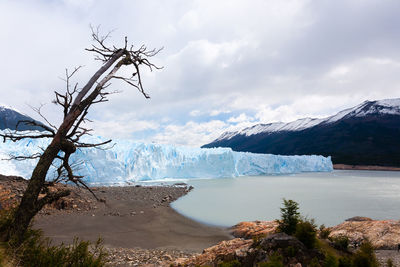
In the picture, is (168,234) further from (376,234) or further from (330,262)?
(330,262)

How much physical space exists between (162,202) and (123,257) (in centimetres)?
1018

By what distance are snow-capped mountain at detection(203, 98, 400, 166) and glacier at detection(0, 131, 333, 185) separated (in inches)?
1108

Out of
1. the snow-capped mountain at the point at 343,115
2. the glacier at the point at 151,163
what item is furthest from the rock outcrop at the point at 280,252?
the snow-capped mountain at the point at 343,115

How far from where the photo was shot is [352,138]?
85.4 meters

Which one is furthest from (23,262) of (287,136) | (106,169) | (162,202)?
(287,136)

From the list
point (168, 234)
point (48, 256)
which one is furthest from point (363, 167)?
point (48, 256)

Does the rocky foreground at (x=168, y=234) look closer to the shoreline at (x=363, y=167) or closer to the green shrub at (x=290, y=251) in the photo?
the green shrub at (x=290, y=251)

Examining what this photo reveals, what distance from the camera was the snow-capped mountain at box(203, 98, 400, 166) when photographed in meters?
68.6

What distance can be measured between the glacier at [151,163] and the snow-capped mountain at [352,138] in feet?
92.3

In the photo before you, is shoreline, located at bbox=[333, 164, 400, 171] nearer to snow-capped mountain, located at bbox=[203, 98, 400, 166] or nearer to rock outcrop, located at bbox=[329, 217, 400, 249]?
snow-capped mountain, located at bbox=[203, 98, 400, 166]

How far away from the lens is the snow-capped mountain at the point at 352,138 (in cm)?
6856

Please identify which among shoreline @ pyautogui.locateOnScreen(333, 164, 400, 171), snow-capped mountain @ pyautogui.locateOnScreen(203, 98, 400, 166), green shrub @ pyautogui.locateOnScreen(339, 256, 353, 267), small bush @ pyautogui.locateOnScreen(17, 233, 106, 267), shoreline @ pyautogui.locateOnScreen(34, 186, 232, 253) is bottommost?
shoreline @ pyautogui.locateOnScreen(333, 164, 400, 171)

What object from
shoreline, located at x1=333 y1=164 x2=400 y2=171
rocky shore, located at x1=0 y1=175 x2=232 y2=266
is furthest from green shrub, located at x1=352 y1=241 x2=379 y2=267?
shoreline, located at x1=333 y1=164 x2=400 y2=171

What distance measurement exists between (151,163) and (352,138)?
8201 cm
